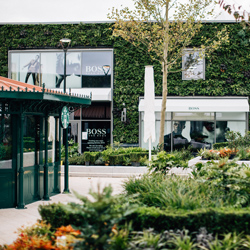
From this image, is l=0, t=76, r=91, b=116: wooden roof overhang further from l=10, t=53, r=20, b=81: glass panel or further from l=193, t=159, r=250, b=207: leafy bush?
l=10, t=53, r=20, b=81: glass panel

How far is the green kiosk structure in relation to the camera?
33.6 ft

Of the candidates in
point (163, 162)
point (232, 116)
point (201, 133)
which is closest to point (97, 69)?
point (201, 133)

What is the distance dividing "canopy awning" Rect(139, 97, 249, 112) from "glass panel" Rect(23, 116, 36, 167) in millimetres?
14205

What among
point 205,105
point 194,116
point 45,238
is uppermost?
point 205,105

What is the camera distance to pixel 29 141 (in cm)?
1100

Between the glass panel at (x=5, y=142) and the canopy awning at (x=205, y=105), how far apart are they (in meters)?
15.1

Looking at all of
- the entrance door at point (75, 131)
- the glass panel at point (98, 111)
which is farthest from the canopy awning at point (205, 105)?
A: the entrance door at point (75, 131)

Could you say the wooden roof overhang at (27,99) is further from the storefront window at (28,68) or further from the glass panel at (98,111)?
the storefront window at (28,68)

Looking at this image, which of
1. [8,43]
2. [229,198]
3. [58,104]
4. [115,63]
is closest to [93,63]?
[115,63]

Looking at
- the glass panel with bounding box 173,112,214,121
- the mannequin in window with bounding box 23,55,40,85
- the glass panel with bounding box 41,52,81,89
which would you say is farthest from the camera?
the mannequin in window with bounding box 23,55,40,85

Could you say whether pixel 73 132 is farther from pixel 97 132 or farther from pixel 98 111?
pixel 98 111

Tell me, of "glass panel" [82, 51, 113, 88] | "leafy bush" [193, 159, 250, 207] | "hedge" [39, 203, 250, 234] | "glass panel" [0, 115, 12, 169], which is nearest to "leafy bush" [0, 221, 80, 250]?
"hedge" [39, 203, 250, 234]

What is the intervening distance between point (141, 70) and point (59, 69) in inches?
207

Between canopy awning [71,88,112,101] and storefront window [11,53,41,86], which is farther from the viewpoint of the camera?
storefront window [11,53,41,86]
